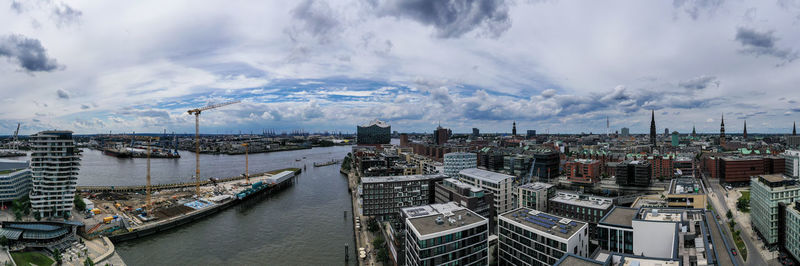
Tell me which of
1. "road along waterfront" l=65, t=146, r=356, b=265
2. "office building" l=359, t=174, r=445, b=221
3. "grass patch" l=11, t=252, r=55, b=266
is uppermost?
"office building" l=359, t=174, r=445, b=221

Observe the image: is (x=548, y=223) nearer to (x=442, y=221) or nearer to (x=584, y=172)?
(x=442, y=221)

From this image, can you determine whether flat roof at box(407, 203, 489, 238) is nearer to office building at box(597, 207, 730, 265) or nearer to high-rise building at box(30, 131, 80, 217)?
office building at box(597, 207, 730, 265)

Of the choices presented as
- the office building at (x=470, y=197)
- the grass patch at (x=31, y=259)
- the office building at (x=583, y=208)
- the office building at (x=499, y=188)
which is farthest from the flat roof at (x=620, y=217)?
the grass patch at (x=31, y=259)

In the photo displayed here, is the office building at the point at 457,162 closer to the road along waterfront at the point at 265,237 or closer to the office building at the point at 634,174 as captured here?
the road along waterfront at the point at 265,237

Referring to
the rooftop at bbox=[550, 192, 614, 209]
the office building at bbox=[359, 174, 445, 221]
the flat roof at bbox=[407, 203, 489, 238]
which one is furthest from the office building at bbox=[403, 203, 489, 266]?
the office building at bbox=[359, 174, 445, 221]

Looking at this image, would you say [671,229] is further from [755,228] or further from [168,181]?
[168,181]

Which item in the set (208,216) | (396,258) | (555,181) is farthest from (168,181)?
(555,181)
